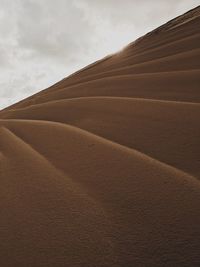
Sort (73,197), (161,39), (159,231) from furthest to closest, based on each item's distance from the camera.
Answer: (161,39) < (73,197) < (159,231)

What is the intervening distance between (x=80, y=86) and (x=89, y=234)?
7.87ft

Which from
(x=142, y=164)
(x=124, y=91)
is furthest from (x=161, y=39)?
(x=142, y=164)

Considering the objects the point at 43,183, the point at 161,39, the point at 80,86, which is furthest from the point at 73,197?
the point at 161,39

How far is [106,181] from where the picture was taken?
1.48 meters

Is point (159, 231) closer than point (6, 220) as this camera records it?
Yes

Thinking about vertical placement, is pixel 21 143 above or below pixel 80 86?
below

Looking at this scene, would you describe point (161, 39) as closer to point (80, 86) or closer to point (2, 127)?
point (80, 86)

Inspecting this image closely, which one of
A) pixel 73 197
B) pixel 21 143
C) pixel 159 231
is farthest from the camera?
pixel 21 143

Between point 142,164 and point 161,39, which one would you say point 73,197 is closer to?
point 142,164

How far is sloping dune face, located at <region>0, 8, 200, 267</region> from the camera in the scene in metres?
1.10

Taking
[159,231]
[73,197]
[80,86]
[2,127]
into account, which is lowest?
[159,231]

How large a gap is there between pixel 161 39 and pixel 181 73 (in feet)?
7.15

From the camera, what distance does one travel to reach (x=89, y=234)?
3.86 feet

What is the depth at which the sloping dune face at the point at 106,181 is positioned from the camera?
1103 millimetres
